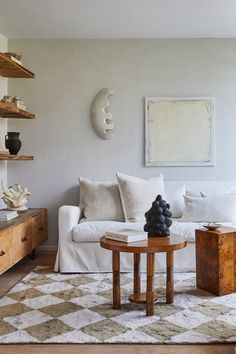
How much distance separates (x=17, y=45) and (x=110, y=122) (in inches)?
55.8

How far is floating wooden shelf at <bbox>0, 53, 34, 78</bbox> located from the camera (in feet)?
12.3

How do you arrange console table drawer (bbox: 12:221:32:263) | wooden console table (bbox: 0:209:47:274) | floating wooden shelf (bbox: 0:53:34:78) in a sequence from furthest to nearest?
floating wooden shelf (bbox: 0:53:34:78)
console table drawer (bbox: 12:221:32:263)
wooden console table (bbox: 0:209:47:274)

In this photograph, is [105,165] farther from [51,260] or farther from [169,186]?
[51,260]

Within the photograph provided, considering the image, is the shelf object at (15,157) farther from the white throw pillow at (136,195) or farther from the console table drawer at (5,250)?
the white throw pillow at (136,195)

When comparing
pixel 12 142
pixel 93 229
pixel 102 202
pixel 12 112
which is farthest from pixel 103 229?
pixel 12 112

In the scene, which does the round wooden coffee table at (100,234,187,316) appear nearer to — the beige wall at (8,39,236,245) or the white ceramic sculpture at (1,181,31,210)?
the white ceramic sculpture at (1,181,31,210)

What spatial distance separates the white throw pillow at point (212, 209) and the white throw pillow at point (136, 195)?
0.39 metres

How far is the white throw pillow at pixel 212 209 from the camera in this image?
387cm

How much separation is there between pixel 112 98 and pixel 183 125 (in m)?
0.89

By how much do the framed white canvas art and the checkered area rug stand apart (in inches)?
66.0

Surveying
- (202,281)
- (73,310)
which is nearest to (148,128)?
(202,281)

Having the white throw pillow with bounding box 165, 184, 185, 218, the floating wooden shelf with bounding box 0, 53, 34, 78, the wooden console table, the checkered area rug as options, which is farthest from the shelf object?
the white throw pillow with bounding box 165, 184, 185, 218

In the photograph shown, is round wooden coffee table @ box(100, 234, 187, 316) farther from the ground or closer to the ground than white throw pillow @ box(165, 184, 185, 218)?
closer to the ground

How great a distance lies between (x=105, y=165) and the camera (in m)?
4.57
